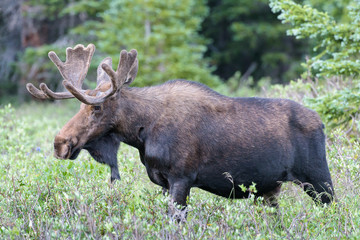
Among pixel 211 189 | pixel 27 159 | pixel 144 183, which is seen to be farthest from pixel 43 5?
pixel 211 189

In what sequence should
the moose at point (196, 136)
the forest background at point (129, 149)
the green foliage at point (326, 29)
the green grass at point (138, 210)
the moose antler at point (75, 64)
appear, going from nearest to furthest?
1. the green grass at point (138, 210)
2. the forest background at point (129, 149)
3. the moose at point (196, 136)
4. the moose antler at point (75, 64)
5. the green foliage at point (326, 29)

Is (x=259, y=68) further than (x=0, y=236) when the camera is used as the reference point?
Yes

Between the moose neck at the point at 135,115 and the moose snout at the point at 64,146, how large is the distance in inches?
18.5

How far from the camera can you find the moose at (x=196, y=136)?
5.28 m

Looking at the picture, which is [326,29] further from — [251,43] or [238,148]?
[251,43]

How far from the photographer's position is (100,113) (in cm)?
542

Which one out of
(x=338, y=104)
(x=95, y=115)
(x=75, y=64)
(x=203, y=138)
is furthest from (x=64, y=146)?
(x=338, y=104)

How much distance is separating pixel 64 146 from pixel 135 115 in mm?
747

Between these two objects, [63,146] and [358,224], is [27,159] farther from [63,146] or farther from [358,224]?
[358,224]

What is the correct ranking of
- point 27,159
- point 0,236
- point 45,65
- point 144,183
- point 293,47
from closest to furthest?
point 0,236 < point 144,183 < point 27,159 < point 45,65 < point 293,47

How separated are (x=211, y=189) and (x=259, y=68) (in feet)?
66.1

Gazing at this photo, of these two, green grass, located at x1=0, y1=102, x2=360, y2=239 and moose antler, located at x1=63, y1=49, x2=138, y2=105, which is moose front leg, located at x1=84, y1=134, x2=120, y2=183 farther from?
moose antler, located at x1=63, y1=49, x2=138, y2=105

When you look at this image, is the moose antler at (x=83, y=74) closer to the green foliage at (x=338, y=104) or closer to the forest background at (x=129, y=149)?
the forest background at (x=129, y=149)

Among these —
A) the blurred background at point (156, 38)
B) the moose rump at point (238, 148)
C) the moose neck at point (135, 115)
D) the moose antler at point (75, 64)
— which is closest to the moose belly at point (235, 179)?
the moose rump at point (238, 148)
